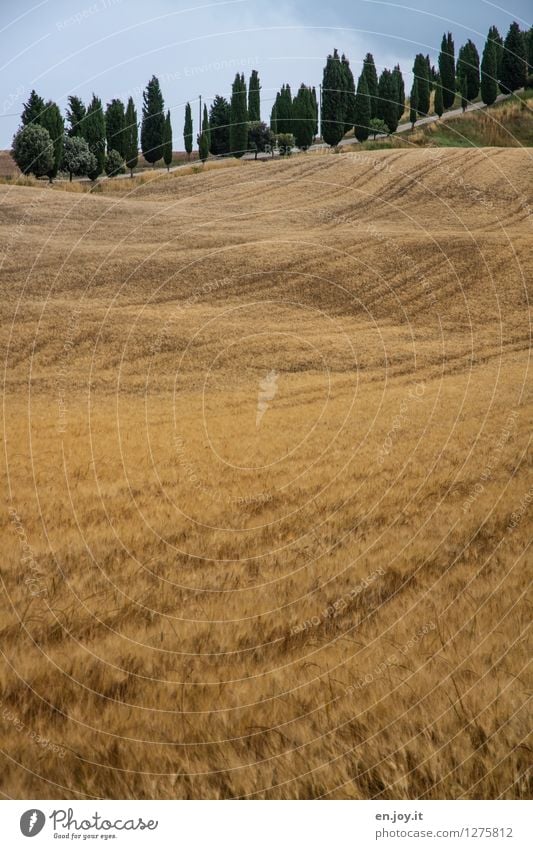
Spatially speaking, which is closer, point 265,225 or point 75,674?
point 75,674

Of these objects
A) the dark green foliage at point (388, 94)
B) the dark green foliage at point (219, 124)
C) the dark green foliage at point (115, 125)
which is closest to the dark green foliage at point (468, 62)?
the dark green foliage at point (388, 94)

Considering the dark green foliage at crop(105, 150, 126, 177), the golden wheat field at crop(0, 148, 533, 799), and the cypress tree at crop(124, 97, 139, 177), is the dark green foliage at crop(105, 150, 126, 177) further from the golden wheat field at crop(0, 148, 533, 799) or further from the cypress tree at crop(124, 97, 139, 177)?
the golden wheat field at crop(0, 148, 533, 799)

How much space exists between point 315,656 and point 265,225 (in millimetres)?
48266

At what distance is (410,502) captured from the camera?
33.1 ft

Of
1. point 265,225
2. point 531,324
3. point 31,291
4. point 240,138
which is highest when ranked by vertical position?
point 240,138

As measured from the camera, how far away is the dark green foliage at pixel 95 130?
44375 millimetres

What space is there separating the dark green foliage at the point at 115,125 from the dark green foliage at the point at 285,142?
18385 mm

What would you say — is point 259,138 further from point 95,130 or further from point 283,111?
point 95,130

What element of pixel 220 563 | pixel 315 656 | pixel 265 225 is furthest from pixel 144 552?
pixel 265 225

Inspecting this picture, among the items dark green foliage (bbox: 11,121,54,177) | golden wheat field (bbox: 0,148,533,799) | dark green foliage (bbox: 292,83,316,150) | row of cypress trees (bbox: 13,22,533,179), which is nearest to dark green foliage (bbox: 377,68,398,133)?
row of cypress trees (bbox: 13,22,533,179)

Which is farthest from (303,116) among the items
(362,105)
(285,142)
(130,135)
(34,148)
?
(34,148)

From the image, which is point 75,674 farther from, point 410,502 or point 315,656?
point 410,502

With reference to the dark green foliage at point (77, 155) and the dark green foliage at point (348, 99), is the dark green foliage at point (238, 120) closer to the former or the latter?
the dark green foliage at point (348, 99)
